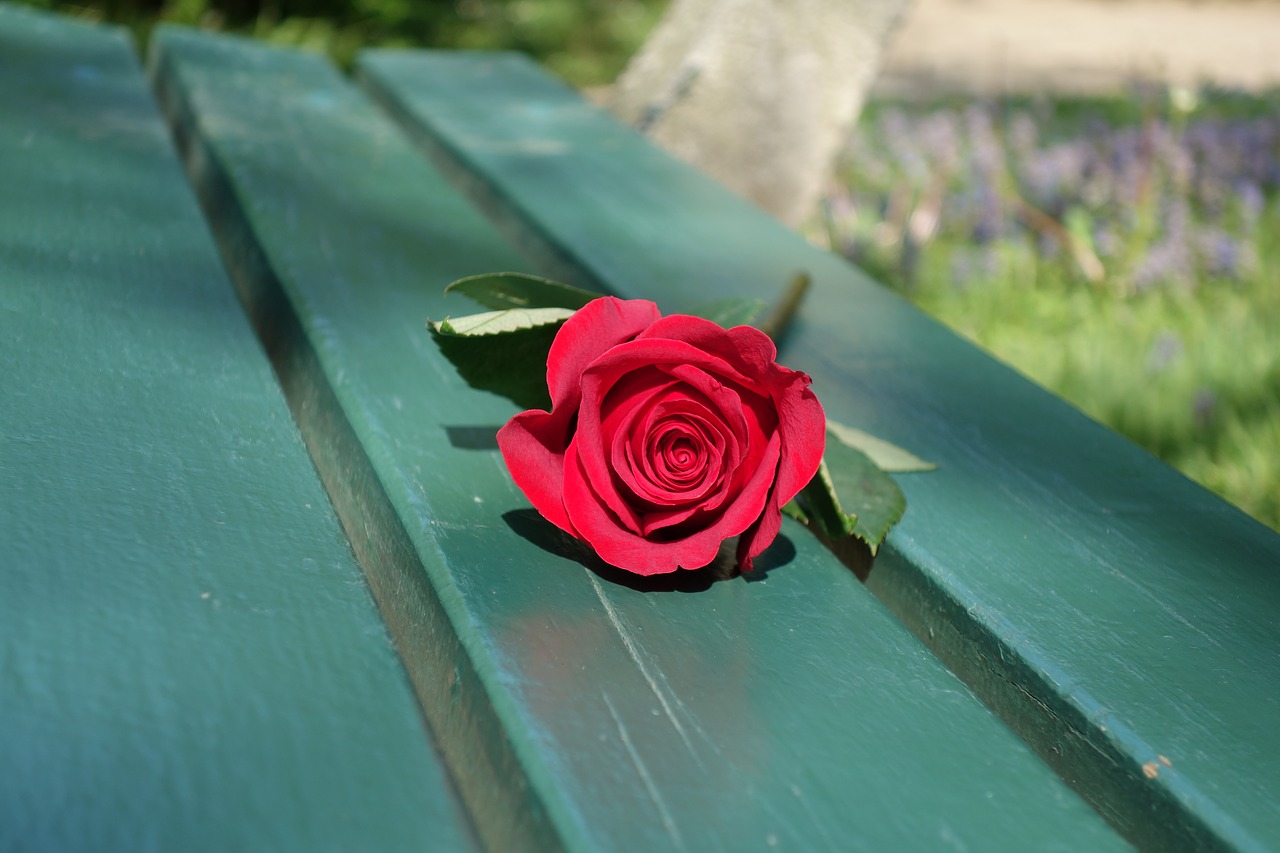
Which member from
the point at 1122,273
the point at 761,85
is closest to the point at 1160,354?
the point at 1122,273

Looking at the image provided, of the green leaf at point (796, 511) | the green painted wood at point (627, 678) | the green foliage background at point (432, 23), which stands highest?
the green leaf at point (796, 511)

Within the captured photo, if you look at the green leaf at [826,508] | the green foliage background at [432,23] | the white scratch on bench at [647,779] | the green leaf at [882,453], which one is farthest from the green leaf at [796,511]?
the green foliage background at [432,23]

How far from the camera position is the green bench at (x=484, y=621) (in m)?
0.50

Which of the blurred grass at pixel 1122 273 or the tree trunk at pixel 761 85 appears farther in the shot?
the tree trunk at pixel 761 85

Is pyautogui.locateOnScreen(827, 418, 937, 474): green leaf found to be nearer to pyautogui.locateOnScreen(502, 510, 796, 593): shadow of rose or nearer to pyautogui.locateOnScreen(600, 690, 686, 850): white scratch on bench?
pyautogui.locateOnScreen(502, 510, 796, 593): shadow of rose

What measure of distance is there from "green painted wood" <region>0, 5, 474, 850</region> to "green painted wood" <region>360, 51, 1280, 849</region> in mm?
358

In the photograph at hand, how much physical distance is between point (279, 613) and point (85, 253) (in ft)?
2.09

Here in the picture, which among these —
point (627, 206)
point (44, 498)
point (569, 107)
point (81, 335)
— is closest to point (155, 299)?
point (81, 335)

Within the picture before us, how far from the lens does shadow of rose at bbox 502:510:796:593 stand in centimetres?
69

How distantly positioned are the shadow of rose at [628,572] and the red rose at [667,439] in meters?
0.04

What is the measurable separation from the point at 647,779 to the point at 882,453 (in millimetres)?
462

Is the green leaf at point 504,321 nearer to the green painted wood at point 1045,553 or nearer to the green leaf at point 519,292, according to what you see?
the green leaf at point 519,292

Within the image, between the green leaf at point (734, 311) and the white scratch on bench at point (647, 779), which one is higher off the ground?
the green leaf at point (734, 311)

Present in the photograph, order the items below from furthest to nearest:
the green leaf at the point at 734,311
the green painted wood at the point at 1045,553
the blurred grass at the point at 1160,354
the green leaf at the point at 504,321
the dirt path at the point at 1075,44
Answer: the dirt path at the point at 1075,44 → the blurred grass at the point at 1160,354 → the green leaf at the point at 734,311 → the green leaf at the point at 504,321 → the green painted wood at the point at 1045,553
